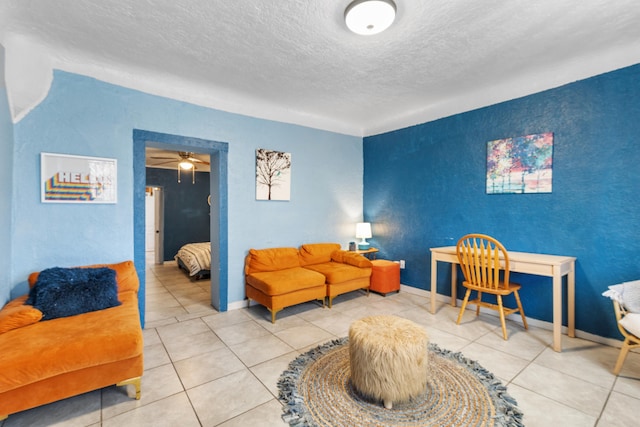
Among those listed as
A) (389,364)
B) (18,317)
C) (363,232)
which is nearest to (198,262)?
(363,232)

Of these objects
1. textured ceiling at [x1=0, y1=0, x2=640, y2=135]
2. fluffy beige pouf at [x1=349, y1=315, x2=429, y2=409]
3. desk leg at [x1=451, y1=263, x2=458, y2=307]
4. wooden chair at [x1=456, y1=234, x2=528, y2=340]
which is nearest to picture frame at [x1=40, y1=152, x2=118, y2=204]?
textured ceiling at [x1=0, y1=0, x2=640, y2=135]

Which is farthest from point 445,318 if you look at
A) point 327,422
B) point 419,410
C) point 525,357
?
point 327,422

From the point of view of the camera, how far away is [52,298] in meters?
2.11

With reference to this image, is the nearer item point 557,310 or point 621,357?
point 621,357

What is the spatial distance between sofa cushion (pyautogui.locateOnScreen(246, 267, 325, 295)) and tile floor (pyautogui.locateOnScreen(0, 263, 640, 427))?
0.36 meters

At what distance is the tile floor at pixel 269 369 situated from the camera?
5.75 feet

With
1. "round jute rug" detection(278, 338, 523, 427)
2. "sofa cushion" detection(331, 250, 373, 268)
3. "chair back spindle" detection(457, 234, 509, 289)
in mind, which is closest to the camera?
"round jute rug" detection(278, 338, 523, 427)

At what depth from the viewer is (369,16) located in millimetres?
1985

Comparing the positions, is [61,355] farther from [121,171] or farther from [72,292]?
[121,171]

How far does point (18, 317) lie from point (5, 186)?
1.11m

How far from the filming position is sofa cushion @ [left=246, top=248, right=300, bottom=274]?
3.69 m

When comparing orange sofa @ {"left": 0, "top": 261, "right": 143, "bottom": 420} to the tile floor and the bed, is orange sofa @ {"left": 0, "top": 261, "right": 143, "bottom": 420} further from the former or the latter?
the bed

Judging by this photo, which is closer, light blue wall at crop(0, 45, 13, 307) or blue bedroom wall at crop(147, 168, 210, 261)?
light blue wall at crop(0, 45, 13, 307)

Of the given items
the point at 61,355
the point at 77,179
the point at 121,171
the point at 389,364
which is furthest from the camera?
the point at 121,171
